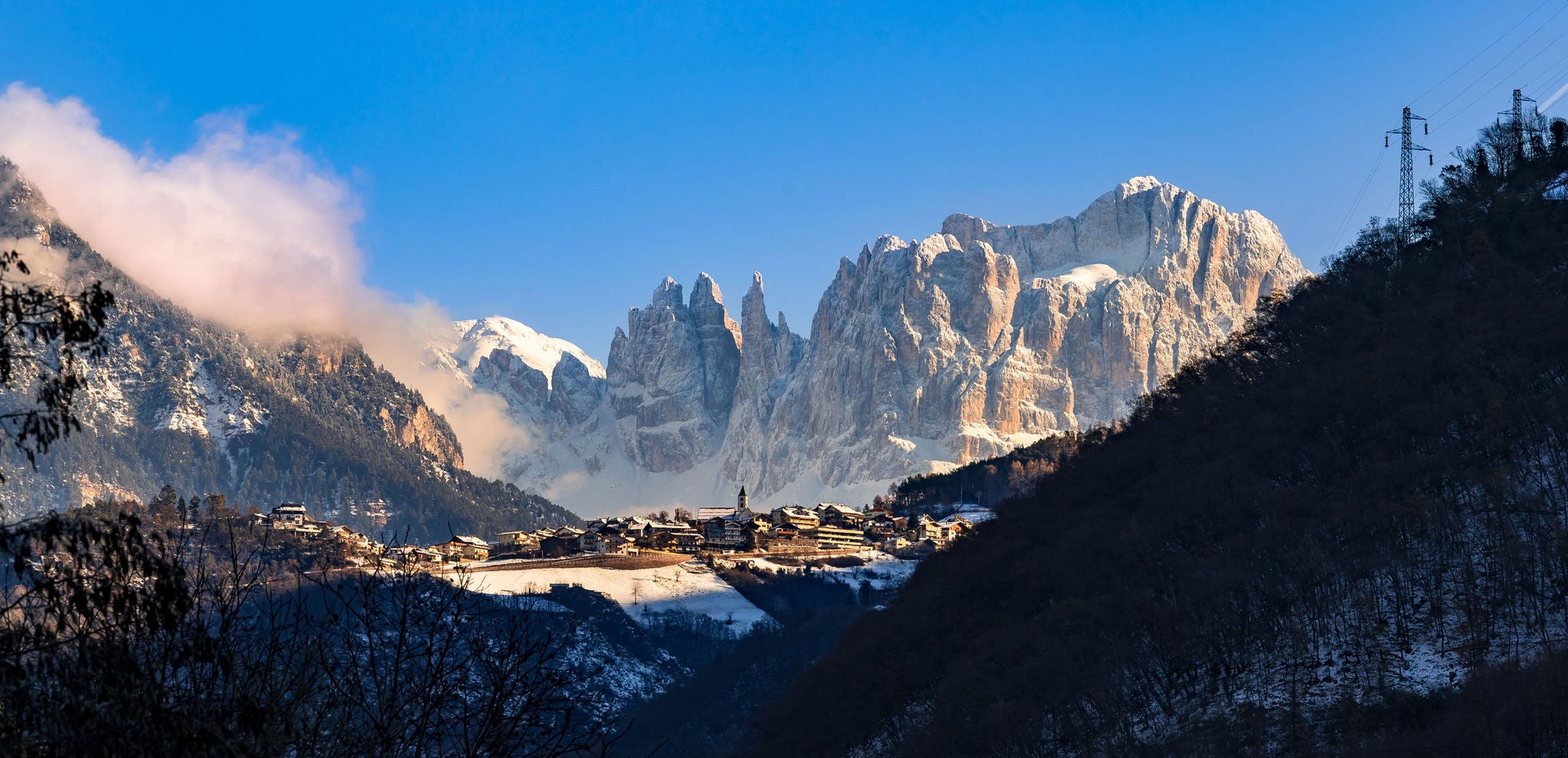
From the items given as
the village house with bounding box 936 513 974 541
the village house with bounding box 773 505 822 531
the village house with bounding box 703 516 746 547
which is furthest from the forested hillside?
the village house with bounding box 773 505 822 531

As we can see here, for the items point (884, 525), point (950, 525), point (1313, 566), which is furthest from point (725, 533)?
point (1313, 566)

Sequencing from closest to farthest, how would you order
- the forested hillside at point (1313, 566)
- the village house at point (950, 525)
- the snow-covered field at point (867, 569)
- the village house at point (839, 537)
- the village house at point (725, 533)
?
the forested hillside at point (1313, 566), the snow-covered field at point (867, 569), the village house at point (950, 525), the village house at point (839, 537), the village house at point (725, 533)

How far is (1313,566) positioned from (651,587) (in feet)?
299

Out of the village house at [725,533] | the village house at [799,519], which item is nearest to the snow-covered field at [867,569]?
the village house at [725,533]

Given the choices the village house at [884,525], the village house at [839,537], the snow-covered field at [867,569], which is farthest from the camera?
the village house at [884,525]

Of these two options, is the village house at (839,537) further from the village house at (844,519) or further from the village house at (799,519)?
the village house at (844,519)

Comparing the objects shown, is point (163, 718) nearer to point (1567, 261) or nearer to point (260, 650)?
point (260, 650)

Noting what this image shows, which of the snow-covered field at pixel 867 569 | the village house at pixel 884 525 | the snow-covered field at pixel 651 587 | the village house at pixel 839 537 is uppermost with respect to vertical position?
the village house at pixel 884 525

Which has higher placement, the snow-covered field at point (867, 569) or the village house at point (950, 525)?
the village house at point (950, 525)

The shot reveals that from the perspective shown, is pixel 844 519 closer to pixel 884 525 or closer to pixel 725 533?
pixel 884 525

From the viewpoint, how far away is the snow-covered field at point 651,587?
132 metres

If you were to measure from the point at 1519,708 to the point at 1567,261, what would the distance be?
4156cm

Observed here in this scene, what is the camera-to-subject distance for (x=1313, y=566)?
184 feet

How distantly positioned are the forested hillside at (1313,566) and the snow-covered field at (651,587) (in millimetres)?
43112
